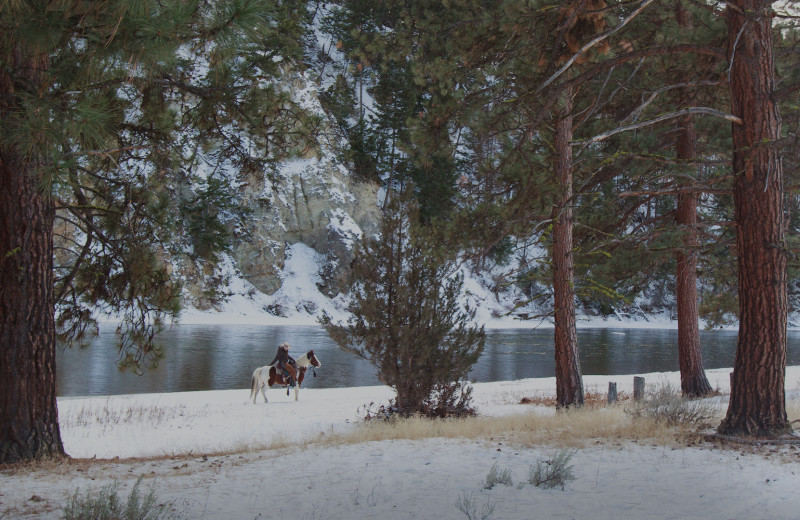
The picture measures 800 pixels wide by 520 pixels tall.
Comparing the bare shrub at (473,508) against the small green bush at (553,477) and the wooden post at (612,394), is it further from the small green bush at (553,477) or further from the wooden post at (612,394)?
the wooden post at (612,394)

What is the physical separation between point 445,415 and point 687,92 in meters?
6.88

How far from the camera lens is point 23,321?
Answer: 6359mm

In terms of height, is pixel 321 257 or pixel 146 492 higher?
pixel 321 257

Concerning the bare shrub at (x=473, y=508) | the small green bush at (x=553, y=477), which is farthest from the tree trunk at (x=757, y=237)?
the bare shrub at (x=473, y=508)

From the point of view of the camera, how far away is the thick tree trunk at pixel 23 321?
6324 millimetres

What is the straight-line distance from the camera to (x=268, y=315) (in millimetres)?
45500

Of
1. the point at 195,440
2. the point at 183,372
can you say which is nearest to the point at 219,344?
the point at 183,372

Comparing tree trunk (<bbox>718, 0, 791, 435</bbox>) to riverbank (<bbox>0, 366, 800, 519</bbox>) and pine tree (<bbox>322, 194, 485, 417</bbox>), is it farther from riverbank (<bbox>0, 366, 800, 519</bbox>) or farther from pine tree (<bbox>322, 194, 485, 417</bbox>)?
pine tree (<bbox>322, 194, 485, 417</bbox>)

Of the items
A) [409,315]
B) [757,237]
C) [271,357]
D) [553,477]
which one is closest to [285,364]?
[409,315]

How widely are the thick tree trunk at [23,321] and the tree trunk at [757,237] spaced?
732cm

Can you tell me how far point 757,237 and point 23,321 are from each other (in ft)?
25.5

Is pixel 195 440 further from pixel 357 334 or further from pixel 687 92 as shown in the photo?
pixel 687 92

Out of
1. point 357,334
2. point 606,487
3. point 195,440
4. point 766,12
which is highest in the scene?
point 766,12

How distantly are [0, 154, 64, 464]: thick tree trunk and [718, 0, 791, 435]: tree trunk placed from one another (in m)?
7.32
